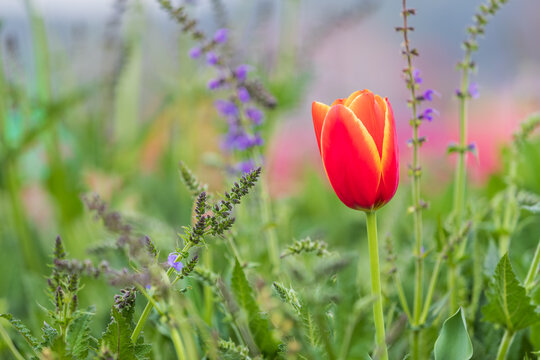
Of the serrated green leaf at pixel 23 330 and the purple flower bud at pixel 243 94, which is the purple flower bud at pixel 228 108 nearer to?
the purple flower bud at pixel 243 94

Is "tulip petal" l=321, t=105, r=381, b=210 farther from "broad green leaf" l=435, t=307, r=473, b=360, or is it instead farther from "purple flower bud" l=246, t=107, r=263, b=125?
"purple flower bud" l=246, t=107, r=263, b=125

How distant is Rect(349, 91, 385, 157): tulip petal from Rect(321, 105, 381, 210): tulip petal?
2 centimetres

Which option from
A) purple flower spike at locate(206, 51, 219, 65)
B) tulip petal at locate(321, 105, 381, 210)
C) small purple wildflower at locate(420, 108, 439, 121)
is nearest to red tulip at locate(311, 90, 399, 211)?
tulip petal at locate(321, 105, 381, 210)

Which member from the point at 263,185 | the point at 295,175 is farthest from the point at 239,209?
the point at 295,175

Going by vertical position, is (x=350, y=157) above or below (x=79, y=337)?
above

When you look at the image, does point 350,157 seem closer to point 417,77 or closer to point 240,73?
point 417,77

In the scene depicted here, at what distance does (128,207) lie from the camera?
0.86 m

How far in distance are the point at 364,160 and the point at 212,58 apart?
0.90 feet

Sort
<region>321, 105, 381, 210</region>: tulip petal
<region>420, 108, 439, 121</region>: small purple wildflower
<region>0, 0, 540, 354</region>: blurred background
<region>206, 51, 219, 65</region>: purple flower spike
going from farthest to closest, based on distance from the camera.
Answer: <region>0, 0, 540, 354</region>: blurred background → <region>206, 51, 219, 65</region>: purple flower spike → <region>420, 108, 439, 121</region>: small purple wildflower → <region>321, 105, 381, 210</region>: tulip petal

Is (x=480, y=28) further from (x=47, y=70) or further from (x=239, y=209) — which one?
(x=47, y=70)

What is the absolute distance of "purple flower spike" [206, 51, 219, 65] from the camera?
538mm

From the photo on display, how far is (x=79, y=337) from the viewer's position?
13.4 inches

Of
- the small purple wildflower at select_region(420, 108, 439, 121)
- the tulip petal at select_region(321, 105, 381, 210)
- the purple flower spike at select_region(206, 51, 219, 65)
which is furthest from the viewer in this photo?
the purple flower spike at select_region(206, 51, 219, 65)

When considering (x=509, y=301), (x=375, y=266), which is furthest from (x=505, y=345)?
(x=375, y=266)
